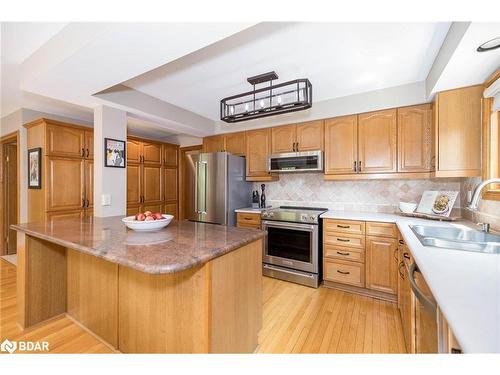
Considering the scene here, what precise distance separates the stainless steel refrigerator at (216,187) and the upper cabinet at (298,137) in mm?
660

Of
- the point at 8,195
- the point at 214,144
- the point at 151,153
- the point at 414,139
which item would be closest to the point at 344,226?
the point at 414,139

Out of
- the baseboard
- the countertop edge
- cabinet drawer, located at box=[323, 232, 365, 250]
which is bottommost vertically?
the baseboard

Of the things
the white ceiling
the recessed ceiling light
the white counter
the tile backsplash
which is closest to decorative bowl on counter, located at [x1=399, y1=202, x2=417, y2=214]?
the tile backsplash

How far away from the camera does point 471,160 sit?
1906 mm

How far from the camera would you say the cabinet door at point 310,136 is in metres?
2.95

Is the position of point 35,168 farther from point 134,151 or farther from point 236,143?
point 236,143

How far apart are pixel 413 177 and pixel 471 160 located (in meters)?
0.55

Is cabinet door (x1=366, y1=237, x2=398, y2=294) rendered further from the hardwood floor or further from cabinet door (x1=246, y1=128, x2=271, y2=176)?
cabinet door (x1=246, y1=128, x2=271, y2=176)

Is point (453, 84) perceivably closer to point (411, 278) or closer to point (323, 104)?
point (323, 104)

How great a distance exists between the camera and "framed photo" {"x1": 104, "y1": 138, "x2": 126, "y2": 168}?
8.01 ft

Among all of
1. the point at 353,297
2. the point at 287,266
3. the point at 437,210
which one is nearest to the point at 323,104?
the point at 437,210

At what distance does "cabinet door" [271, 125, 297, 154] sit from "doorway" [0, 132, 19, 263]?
4084 mm
